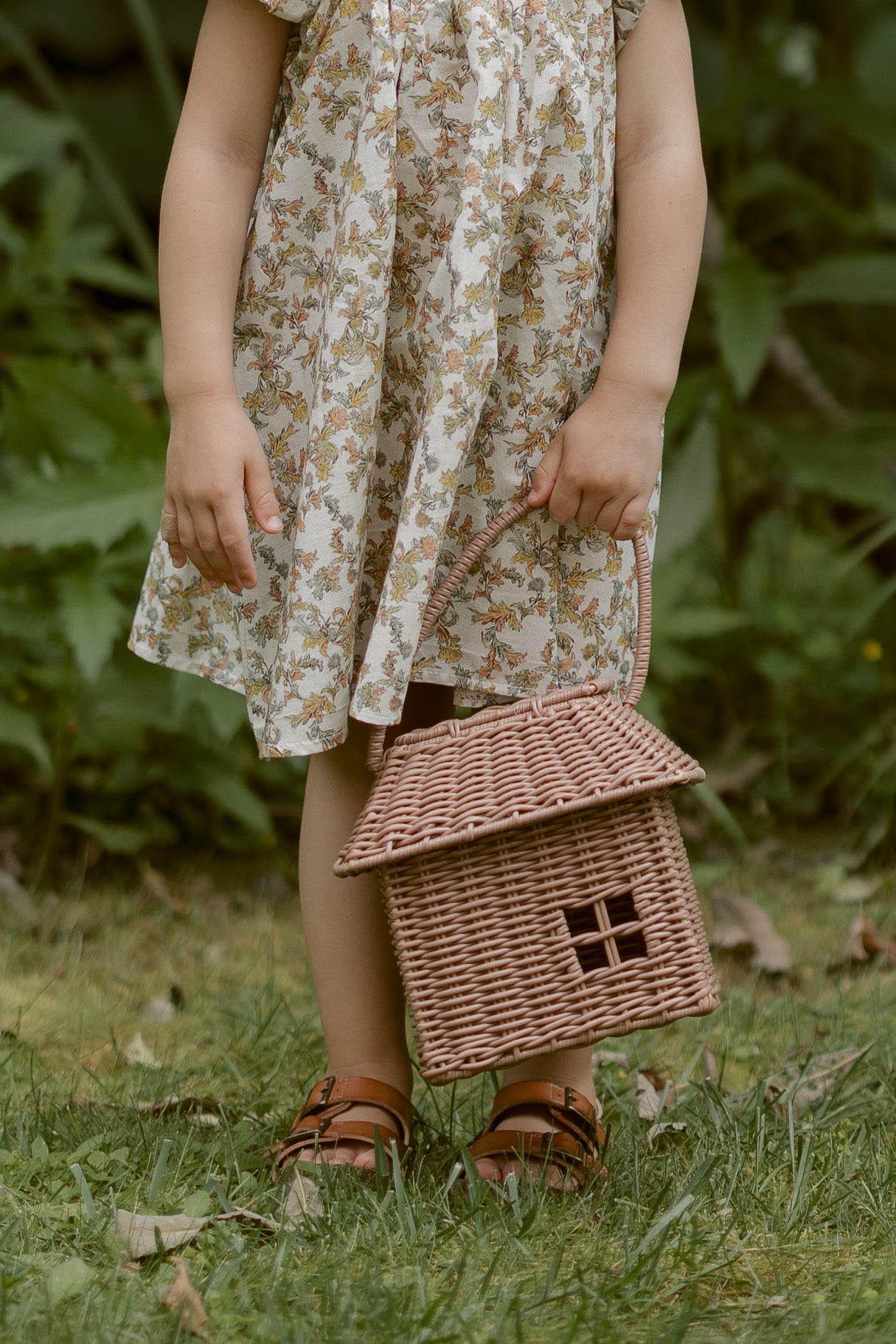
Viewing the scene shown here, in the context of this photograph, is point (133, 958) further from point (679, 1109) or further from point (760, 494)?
point (760, 494)

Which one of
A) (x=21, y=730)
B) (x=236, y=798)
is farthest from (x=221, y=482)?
(x=236, y=798)

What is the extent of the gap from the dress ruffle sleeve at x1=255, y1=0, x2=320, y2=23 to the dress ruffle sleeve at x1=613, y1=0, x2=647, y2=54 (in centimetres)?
29

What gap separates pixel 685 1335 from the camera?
3.51 feet

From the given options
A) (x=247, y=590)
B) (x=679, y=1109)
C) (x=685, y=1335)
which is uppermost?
(x=247, y=590)

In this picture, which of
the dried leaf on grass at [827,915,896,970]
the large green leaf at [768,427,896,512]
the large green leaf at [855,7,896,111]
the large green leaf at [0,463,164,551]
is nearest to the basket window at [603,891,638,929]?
the dried leaf on grass at [827,915,896,970]

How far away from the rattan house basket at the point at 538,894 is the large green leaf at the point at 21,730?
1.09m

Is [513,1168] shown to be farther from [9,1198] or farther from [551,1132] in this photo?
[9,1198]

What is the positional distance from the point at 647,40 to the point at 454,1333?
1.16m

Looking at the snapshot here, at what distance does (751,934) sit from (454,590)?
957mm

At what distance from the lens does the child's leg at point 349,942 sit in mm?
1473

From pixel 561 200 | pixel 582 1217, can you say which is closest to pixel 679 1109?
pixel 582 1217

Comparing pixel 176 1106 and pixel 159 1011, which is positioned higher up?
pixel 176 1106

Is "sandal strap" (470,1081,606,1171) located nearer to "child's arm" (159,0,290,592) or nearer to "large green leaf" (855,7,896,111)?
"child's arm" (159,0,290,592)

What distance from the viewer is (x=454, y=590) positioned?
1407mm
